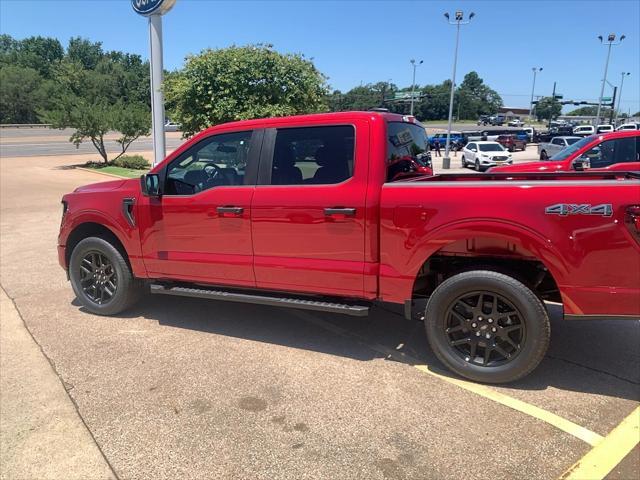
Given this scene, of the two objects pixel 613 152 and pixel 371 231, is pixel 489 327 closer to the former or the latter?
pixel 371 231

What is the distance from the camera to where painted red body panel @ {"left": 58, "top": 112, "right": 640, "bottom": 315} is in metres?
3.19

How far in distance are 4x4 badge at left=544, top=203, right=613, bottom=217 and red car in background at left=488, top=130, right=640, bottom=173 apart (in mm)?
6703

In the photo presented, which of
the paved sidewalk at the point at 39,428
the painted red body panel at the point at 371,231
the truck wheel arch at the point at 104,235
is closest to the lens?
the paved sidewalk at the point at 39,428

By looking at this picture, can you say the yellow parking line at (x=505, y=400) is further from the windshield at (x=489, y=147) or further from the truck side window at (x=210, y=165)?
the windshield at (x=489, y=147)

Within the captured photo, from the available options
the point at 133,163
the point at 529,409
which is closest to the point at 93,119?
the point at 133,163

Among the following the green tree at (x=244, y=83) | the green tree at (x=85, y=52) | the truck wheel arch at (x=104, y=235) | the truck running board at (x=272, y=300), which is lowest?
the truck running board at (x=272, y=300)

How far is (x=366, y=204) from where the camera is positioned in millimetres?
3719

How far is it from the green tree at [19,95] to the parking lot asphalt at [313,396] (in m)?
84.1

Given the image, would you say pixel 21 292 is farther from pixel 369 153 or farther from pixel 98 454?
pixel 369 153

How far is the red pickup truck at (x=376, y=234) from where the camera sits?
324cm

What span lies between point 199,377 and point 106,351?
1.05 metres

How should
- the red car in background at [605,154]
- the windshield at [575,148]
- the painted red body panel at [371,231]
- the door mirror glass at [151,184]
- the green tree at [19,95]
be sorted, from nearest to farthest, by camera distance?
1. the painted red body panel at [371,231]
2. the door mirror glass at [151,184]
3. the red car in background at [605,154]
4. the windshield at [575,148]
5. the green tree at [19,95]

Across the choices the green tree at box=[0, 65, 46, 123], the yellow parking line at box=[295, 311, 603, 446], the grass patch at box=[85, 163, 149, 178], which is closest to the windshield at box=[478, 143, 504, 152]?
the grass patch at box=[85, 163, 149, 178]

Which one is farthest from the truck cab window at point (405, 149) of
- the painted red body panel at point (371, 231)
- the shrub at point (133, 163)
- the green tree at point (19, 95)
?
the green tree at point (19, 95)
